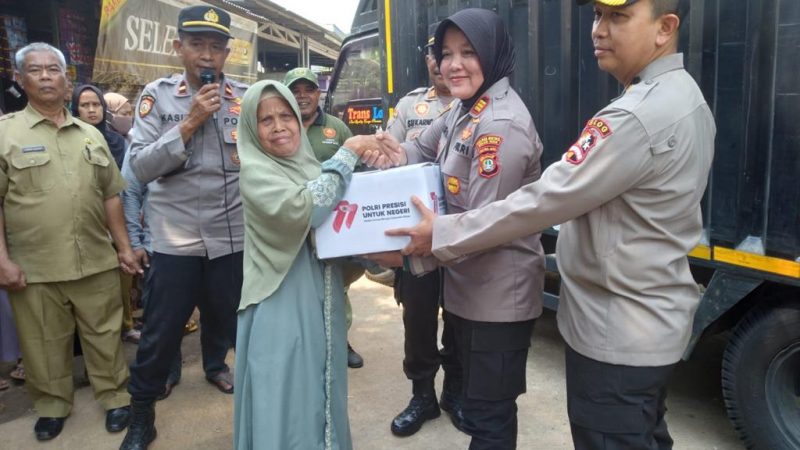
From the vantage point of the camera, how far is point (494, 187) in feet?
5.53

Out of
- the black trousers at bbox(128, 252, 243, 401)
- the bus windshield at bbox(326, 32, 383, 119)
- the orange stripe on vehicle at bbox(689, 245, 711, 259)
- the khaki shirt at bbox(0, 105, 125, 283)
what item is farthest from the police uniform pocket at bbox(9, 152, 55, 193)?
the orange stripe on vehicle at bbox(689, 245, 711, 259)

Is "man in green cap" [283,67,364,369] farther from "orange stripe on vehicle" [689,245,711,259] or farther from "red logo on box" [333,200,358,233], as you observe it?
"orange stripe on vehicle" [689,245,711,259]

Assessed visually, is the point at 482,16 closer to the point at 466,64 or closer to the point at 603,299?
the point at 466,64

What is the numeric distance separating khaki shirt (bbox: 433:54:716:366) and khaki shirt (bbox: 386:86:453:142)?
1735 mm

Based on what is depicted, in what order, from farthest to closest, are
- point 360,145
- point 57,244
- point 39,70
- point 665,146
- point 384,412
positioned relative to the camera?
point 384,412 → point 57,244 → point 39,70 → point 360,145 → point 665,146

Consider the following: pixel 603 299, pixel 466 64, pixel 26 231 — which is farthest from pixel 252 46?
pixel 603 299

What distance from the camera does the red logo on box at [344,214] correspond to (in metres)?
1.77

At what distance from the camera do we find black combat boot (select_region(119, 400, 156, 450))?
8.30 ft

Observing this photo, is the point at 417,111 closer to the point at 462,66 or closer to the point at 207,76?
the point at 207,76

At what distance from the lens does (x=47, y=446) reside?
8.84 ft

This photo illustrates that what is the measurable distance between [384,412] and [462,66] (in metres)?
1.83

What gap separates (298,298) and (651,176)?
1.08 meters

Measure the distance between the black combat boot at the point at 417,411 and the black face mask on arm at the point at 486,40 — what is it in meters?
1.45

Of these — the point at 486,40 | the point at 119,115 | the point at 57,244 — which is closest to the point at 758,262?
the point at 486,40
